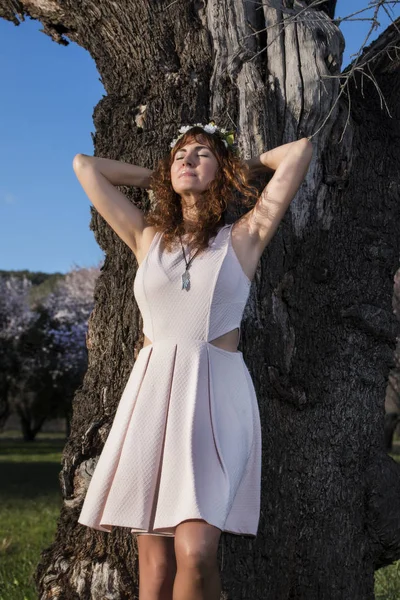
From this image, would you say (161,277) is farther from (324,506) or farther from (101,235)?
(324,506)

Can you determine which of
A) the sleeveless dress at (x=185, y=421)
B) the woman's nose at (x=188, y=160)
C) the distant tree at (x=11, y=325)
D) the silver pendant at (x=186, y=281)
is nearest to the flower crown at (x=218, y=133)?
the woman's nose at (x=188, y=160)

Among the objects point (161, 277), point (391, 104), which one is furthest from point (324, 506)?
point (391, 104)

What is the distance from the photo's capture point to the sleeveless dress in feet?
10.1

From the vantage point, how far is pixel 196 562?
9.41ft

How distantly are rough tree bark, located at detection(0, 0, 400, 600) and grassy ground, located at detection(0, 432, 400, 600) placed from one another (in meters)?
2.29

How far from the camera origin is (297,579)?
4.01 m

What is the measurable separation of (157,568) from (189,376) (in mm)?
863

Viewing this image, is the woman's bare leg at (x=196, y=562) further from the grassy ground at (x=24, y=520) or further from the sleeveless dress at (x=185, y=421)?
the grassy ground at (x=24, y=520)

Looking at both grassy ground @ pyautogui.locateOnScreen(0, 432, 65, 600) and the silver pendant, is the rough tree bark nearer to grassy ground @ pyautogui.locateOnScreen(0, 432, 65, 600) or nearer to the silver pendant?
the silver pendant

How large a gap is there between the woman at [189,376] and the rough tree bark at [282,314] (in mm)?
432

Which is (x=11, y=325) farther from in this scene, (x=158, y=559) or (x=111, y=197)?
(x=158, y=559)

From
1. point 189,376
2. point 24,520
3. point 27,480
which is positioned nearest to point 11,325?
point 27,480

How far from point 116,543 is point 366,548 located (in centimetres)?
Result: 147

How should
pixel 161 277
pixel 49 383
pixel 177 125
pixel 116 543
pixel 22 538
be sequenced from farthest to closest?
pixel 49 383
pixel 22 538
pixel 177 125
pixel 116 543
pixel 161 277
